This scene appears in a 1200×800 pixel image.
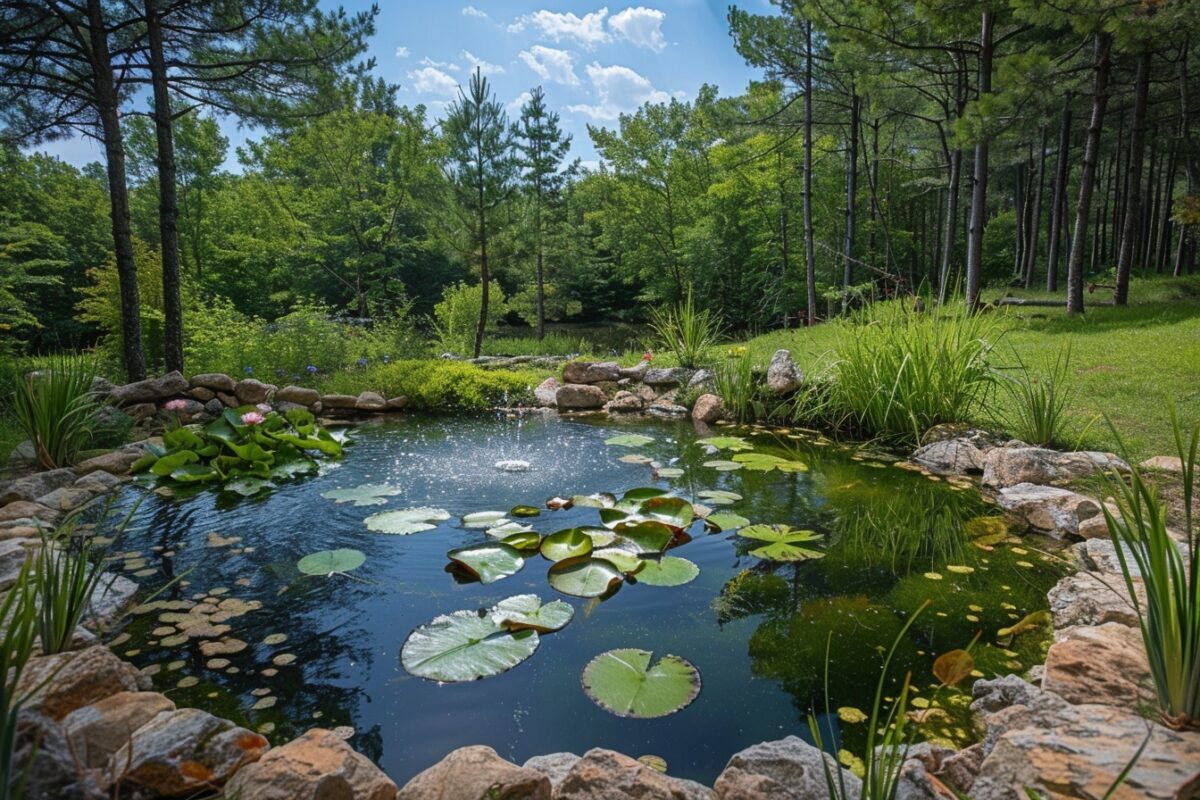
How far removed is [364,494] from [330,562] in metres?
1.09

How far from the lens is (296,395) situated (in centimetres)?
705

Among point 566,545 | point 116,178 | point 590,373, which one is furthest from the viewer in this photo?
point 590,373

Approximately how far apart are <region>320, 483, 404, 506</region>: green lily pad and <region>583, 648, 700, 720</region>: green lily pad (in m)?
2.31

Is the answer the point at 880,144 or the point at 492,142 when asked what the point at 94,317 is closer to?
the point at 492,142

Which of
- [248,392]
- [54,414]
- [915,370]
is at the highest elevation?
[915,370]

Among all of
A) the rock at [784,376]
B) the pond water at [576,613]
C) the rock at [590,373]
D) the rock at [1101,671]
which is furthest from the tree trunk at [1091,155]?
the rock at [1101,671]

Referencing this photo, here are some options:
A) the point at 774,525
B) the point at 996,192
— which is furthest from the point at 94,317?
the point at 996,192

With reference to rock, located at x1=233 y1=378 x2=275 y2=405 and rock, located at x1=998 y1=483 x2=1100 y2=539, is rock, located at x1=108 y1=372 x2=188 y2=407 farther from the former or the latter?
rock, located at x1=998 y1=483 x2=1100 y2=539

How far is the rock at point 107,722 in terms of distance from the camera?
1554 mm

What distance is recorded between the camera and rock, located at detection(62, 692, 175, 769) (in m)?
1.55

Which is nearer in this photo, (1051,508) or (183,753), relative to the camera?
(183,753)

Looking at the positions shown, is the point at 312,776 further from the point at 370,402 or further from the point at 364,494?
the point at 370,402

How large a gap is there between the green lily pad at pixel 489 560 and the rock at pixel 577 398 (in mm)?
4653

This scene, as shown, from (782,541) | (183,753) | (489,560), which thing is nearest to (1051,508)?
(782,541)
